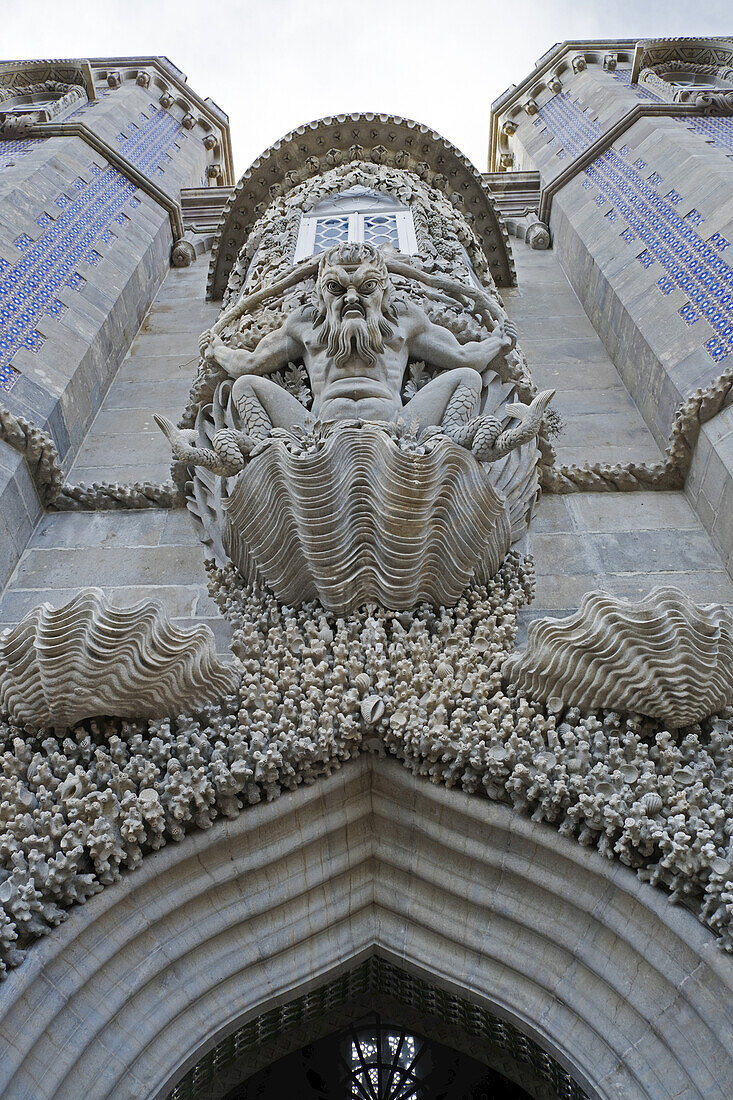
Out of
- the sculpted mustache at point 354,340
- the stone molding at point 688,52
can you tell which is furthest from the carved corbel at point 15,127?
the stone molding at point 688,52

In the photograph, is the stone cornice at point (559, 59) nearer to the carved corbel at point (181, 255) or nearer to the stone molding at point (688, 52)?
the stone molding at point (688, 52)

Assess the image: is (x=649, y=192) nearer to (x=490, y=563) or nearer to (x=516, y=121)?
(x=490, y=563)

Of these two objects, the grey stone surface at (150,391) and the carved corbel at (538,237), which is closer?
the grey stone surface at (150,391)

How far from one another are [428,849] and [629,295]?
19.6 ft

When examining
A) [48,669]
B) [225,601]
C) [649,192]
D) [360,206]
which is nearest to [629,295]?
[649,192]

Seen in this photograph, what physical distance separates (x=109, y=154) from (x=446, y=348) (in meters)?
7.63

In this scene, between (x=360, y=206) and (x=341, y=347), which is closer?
(x=341, y=347)

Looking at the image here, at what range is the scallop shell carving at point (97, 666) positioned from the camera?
3797 mm

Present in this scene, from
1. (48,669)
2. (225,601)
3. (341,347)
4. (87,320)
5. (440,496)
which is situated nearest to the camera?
(48,669)

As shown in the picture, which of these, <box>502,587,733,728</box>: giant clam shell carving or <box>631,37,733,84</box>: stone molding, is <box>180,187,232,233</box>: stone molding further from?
<box>502,587,733,728</box>: giant clam shell carving

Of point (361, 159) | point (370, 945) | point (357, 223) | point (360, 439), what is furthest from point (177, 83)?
point (370, 945)

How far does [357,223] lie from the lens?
8.98m

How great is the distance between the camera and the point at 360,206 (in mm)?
9539

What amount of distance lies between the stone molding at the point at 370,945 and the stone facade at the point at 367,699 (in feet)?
0.04
